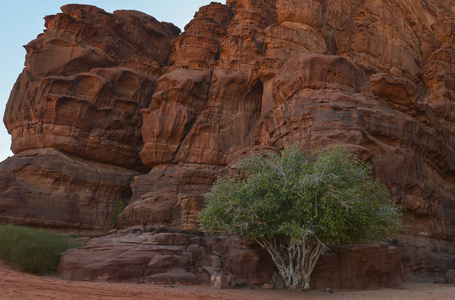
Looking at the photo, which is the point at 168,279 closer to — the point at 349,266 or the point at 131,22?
the point at 349,266

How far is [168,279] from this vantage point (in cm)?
1856

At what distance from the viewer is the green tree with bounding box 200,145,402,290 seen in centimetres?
1738

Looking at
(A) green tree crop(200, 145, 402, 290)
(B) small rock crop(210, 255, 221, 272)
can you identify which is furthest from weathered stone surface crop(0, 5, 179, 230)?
(A) green tree crop(200, 145, 402, 290)

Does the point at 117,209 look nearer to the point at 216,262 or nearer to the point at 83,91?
the point at 83,91

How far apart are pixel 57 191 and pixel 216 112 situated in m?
18.4

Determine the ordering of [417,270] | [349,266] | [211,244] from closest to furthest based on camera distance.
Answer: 1. [349,266]
2. [211,244]
3. [417,270]

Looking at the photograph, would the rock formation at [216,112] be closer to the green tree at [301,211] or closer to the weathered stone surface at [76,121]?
the weathered stone surface at [76,121]

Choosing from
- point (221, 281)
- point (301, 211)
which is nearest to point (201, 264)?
point (221, 281)

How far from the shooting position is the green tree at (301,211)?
17.4 metres

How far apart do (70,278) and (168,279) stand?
512 centimetres

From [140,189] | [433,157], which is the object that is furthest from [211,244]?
[433,157]

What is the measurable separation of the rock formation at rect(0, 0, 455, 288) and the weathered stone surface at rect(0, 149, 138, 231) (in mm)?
128

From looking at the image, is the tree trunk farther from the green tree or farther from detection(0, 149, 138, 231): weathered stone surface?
detection(0, 149, 138, 231): weathered stone surface

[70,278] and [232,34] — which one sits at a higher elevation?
[232,34]
